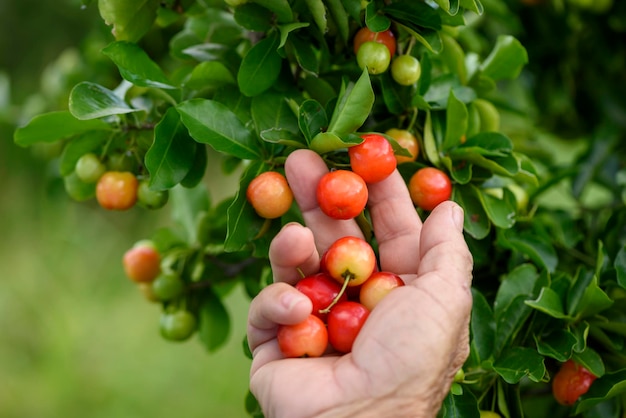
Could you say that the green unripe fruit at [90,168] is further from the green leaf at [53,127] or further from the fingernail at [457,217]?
the fingernail at [457,217]

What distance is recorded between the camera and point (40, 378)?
115 inches

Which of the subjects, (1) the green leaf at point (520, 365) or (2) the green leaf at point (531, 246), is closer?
(1) the green leaf at point (520, 365)

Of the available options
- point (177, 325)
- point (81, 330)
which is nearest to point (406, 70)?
point (177, 325)

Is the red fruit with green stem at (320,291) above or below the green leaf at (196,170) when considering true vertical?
below

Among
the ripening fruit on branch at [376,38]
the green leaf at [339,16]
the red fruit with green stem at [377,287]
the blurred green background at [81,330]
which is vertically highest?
the green leaf at [339,16]

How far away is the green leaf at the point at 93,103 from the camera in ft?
3.30

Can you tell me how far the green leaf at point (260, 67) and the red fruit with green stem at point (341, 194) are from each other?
0.21 metres

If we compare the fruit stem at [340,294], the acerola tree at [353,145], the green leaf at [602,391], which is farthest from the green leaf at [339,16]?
the green leaf at [602,391]

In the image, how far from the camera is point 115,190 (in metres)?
1.15

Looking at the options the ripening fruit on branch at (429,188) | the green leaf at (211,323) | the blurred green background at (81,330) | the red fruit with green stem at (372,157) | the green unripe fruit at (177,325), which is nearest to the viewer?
the red fruit with green stem at (372,157)

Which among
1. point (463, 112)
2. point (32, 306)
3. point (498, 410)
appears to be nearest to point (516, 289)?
point (498, 410)

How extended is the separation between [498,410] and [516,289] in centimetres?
22

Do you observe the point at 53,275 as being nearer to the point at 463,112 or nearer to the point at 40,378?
the point at 40,378

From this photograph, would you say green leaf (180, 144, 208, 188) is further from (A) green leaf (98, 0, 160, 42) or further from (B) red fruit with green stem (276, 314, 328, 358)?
(B) red fruit with green stem (276, 314, 328, 358)
